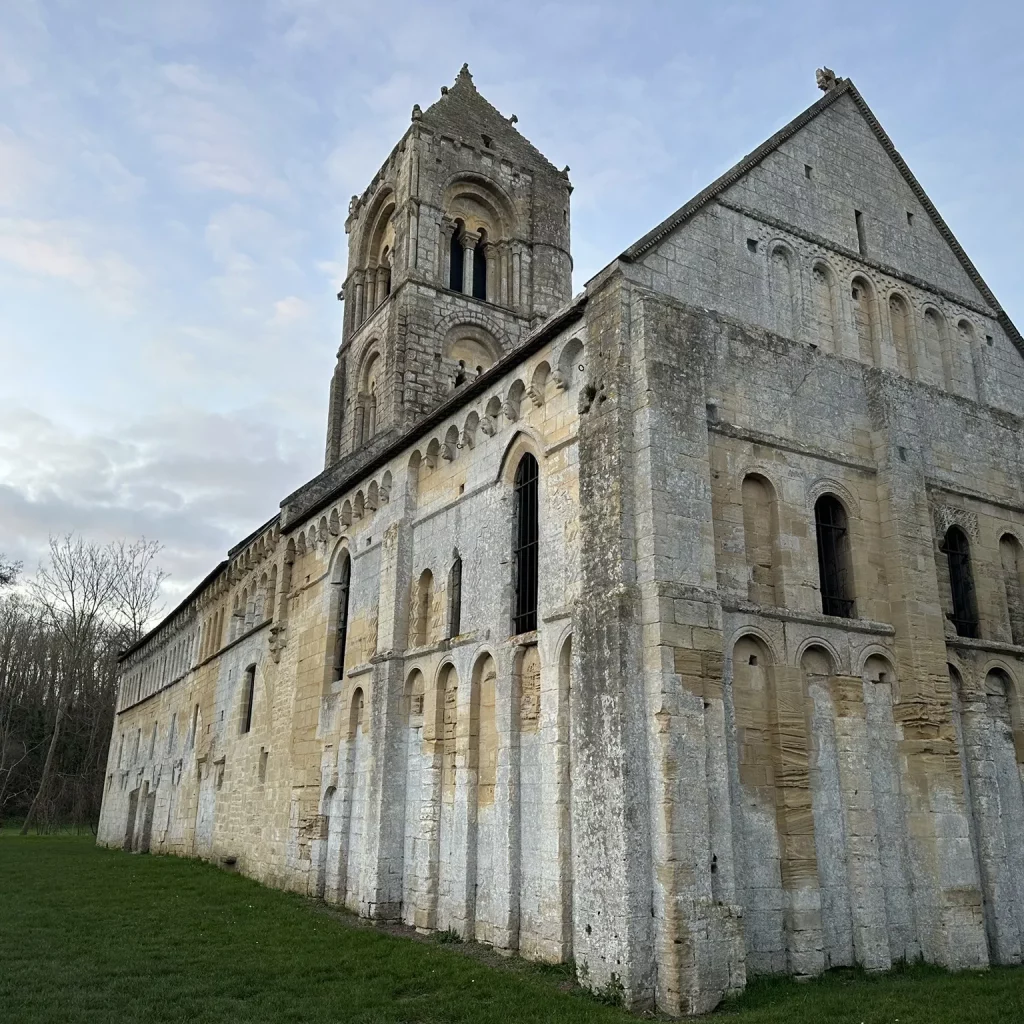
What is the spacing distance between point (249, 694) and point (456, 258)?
51.8 ft

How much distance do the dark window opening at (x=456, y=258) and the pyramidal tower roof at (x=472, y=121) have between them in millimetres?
3235

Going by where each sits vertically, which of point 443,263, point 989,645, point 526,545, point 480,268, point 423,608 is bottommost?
point 989,645

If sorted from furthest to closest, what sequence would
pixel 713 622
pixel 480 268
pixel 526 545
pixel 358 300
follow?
pixel 358 300 → pixel 480 268 → pixel 526 545 → pixel 713 622

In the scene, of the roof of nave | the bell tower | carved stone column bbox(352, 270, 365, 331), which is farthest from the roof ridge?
carved stone column bbox(352, 270, 365, 331)

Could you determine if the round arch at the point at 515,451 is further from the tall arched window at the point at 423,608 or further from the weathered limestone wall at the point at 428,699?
the tall arched window at the point at 423,608

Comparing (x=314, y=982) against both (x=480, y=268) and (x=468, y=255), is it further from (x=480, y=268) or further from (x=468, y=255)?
(x=480, y=268)

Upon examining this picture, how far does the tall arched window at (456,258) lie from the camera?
29312 mm

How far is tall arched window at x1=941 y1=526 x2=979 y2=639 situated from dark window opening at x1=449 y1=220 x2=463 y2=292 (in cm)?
1996

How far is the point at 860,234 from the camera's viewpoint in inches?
559

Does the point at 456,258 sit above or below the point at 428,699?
above

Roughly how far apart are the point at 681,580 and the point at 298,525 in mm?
13042

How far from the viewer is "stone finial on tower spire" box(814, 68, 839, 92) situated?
48.6 ft

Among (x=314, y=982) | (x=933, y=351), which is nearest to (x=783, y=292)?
(x=933, y=351)

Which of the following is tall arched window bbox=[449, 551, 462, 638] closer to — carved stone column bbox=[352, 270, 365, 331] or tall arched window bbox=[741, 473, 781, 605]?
tall arched window bbox=[741, 473, 781, 605]
